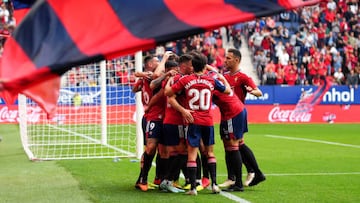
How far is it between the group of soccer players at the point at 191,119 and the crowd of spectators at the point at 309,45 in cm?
2186

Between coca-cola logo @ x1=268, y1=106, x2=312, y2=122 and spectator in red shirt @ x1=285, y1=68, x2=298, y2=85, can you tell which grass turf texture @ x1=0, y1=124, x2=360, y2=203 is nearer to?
coca-cola logo @ x1=268, y1=106, x2=312, y2=122

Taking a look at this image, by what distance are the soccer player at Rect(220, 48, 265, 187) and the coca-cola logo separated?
19544mm

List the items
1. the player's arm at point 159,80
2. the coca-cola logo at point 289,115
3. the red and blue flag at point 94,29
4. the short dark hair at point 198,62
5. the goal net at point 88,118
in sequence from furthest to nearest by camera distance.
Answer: the coca-cola logo at point 289,115 < the goal net at point 88,118 < the player's arm at point 159,80 < the short dark hair at point 198,62 < the red and blue flag at point 94,29

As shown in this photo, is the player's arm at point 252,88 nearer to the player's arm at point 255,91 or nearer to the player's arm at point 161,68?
the player's arm at point 255,91

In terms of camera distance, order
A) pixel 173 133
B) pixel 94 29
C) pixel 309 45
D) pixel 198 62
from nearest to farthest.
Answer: pixel 94 29 → pixel 198 62 → pixel 173 133 → pixel 309 45

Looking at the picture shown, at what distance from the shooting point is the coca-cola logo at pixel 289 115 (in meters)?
29.3

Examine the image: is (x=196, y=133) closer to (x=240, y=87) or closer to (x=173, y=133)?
(x=173, y=133)

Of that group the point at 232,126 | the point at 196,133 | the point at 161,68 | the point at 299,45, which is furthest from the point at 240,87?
the point at 299,45

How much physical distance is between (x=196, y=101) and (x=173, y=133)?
0.66 m

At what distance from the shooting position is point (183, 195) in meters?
8.81

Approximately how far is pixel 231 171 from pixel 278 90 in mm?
20130

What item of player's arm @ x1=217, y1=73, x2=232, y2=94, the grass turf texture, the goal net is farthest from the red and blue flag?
the goal net

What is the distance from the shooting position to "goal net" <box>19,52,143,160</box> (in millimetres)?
15602

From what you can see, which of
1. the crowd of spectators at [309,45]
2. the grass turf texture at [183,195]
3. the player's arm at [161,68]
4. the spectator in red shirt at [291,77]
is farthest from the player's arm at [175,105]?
the spectator in red shirt at [291,77]
